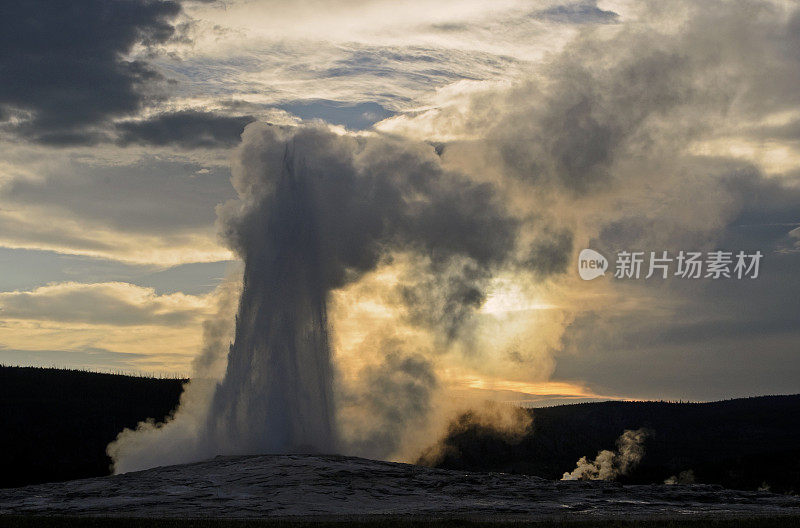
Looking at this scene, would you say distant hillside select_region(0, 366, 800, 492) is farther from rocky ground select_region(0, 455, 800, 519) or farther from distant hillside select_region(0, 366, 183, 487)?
rocky ground select_region(0, 455, 800, 519)

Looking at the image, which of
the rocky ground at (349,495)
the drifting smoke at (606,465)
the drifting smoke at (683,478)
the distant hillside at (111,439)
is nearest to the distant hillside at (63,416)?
the distant hillside at (111,439)

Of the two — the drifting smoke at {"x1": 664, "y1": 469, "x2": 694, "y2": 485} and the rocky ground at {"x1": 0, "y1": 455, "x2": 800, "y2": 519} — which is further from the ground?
the rocky ground at {"x1": 0, "y1": 455, "x2": 800, "y2": 519}

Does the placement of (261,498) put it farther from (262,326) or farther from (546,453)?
(546,453)

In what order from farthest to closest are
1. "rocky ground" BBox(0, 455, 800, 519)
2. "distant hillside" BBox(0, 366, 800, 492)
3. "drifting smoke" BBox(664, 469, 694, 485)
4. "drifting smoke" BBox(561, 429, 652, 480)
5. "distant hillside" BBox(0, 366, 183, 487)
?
"drifting smoke" BBox(561, 429, 652, 480) → "distant hillside" BBox(0, 366, 183, 487) → "distant hillside" BBox(0, 366, 800, 492) → "drifting smoke" BBox(664, 469, 694, 485) → "rocky ground" BBox(0, 455, 800, 519)

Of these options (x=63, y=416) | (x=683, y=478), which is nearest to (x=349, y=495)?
(x=683, y=478)

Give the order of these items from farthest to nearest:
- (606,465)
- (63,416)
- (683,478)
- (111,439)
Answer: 1. (606,465)
2. (63,416)
3. (111,439)
4. (683,478)

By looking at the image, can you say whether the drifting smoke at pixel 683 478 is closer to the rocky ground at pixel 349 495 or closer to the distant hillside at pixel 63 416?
the rocky ground at pixel 349 495

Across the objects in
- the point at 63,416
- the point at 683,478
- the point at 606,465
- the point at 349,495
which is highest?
the point at 349,495

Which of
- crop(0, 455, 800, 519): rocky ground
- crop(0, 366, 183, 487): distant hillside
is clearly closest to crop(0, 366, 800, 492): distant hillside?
crop(0, 366, 183, 487): distant hillside

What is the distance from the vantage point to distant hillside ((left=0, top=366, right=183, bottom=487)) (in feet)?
481

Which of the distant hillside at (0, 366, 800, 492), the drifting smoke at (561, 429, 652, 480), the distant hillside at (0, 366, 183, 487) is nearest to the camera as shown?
the distant hillside at (0, 366, 800, 492)

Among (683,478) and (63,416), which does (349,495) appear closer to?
(683,478)

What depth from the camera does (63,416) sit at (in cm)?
16750

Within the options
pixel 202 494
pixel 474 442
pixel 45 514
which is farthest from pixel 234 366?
pixel 474 442
